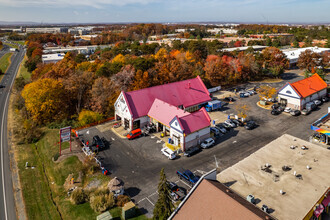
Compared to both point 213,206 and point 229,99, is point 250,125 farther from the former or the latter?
point 213,206

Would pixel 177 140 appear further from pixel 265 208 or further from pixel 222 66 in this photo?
pixel 222 66

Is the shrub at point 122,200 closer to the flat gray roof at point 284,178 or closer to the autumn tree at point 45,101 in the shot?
the flat gray roof at point 284,178

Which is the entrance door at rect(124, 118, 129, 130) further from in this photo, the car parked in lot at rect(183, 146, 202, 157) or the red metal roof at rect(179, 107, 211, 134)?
the car parked in lot at rect(183, 146, 202, 157)

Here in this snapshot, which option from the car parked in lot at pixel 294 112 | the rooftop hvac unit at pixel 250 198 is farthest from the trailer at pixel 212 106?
the rooftop hvac unit at pixel 250 198

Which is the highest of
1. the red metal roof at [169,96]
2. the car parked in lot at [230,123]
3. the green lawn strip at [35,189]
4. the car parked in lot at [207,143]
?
the red metal roof at [169,96]

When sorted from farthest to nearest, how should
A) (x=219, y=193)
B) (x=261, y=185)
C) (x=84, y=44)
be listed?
(x=84, y=44) → (x=261, y=185) → (x=219, y=193)

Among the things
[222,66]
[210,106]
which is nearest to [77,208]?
[210,106]
